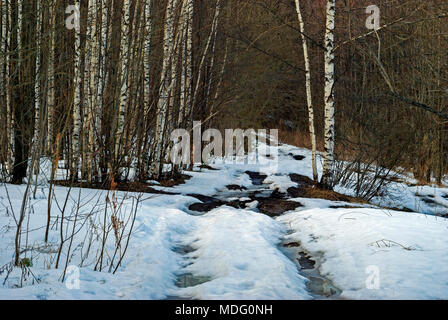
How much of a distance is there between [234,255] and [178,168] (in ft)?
24.8

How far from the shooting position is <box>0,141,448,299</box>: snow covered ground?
363 cm

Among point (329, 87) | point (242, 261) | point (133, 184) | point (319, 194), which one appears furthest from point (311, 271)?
point (133, 184)

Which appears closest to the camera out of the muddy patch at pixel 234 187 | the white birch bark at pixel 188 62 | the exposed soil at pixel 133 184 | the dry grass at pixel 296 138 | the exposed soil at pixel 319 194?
the exposed soil at pixel 133 184

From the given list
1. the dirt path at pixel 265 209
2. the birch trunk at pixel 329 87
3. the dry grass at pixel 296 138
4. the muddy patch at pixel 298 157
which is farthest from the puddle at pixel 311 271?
the dry grass at pixel 296 138

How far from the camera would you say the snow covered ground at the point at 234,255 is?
143 inches

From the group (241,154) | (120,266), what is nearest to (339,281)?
(120,266)

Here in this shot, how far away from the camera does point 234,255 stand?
480 cm

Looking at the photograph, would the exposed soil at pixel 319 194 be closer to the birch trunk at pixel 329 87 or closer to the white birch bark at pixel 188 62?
the birch trunk at pixel 329 87

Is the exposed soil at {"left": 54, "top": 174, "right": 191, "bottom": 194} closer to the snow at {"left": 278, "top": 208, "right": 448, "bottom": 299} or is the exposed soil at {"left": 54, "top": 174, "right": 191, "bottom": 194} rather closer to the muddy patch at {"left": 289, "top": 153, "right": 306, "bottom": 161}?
the snow at {"left": 278, "top": 208, "right": 448, "bottom": 299}

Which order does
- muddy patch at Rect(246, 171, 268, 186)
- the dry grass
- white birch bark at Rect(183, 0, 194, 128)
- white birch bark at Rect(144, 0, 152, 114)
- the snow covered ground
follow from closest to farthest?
the snow covered ground, white birch bark at Rect(144, 0, 152, 114), white birch bark at Rect(183, 0, 194, 128), muddy patch at Rect(246, 171, 268, 186), the dry grass

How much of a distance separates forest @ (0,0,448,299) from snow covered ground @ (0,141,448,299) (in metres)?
0.03

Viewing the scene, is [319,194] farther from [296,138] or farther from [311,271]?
[296,138]

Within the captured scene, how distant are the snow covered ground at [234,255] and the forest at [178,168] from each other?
0.03m

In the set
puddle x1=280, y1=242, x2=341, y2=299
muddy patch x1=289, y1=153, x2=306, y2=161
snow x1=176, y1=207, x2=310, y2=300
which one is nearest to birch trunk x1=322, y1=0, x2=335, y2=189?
snow x1=176, y1=207, x2=310, y2=300
